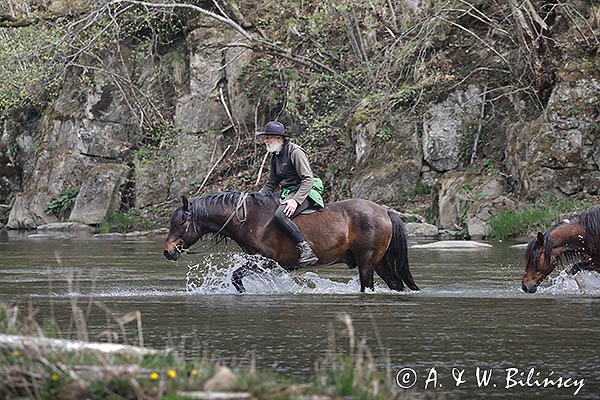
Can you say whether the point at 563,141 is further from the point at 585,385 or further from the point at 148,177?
the point at 585,385

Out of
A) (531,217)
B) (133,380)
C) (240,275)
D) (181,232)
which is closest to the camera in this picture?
(133,380)

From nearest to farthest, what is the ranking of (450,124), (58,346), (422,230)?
(58,346) → (422,230) → (450,124)

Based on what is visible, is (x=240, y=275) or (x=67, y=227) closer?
(x=240, y=275)

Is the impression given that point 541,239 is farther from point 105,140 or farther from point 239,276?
point 105,140

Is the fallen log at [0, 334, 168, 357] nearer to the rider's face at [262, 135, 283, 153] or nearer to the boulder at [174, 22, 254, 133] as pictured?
the rider's face at [262, 135, 283, 153]

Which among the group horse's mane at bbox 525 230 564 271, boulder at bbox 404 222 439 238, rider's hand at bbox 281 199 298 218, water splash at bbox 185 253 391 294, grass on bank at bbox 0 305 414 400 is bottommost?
boulder at bbox 404 222 439 238

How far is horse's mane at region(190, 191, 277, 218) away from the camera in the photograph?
12883 millimetres

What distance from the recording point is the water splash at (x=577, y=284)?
12891mm

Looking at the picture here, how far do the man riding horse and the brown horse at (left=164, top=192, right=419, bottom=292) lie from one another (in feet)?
0.42

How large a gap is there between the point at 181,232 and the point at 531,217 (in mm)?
11671

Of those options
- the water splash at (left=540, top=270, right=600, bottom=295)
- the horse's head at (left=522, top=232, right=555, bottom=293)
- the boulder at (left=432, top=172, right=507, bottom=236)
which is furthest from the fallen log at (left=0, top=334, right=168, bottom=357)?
the boulder at (left=432, top=172, right=507, bottom=236)

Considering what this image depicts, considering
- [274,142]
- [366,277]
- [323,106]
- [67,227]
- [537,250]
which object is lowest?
[67,227]

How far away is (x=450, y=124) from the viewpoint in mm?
26953

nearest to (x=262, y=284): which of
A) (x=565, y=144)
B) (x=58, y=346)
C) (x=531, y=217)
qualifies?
(x=58, y=346)
